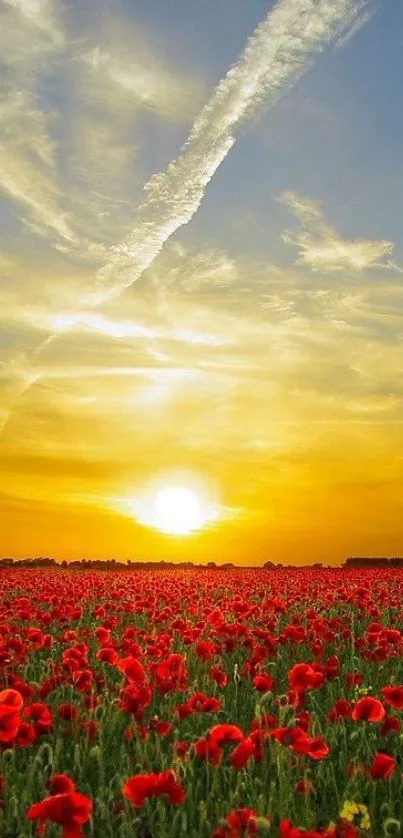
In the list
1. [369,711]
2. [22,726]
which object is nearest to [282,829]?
[369,711]

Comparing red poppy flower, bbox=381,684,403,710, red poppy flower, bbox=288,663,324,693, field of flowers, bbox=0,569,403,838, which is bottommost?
field of flowers, bbox=0,569,403,838

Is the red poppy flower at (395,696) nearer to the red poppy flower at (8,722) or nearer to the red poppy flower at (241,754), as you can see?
the red poppy flower at (241,754)

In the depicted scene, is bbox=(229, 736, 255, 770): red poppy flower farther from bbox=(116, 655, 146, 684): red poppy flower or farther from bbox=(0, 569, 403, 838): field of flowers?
bbox=(116, 655, 146, 684): red poppy flower

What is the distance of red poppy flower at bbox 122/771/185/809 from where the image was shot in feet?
11.4

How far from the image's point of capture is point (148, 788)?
11.5 ft

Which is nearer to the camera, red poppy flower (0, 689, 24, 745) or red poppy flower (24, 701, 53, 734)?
red poppy flower (0, 689, 24, 745)

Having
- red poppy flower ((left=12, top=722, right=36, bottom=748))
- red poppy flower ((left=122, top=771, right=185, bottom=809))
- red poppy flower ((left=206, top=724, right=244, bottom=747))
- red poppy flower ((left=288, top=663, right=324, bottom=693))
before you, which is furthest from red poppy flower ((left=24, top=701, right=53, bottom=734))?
red poppy flower ((left=122, top=771, right=185, bottom=809))

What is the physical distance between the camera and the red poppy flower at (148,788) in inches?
136

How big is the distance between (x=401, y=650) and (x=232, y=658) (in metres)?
1.79

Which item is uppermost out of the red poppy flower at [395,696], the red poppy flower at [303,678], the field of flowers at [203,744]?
the red poppy flower at [303,678]

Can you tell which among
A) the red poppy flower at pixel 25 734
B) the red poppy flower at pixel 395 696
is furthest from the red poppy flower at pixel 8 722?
the red poppy flower at pixel 395 696

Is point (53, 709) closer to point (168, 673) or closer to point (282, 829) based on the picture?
Answer: point (168, 673)

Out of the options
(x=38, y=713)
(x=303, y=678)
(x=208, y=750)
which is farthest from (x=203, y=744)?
(x=38, y=713)

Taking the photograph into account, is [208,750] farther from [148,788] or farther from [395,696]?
[395,696]
